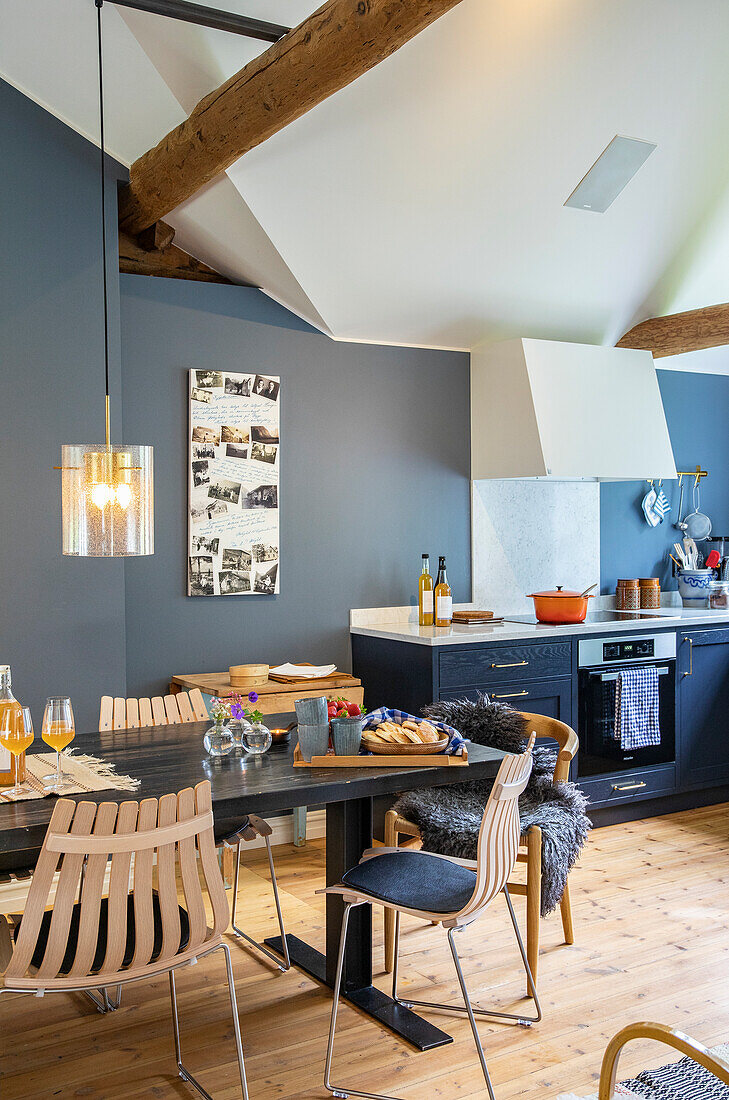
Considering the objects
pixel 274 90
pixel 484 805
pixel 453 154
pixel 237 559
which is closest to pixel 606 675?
pixel 484 805

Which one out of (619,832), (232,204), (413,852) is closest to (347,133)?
(232,204)

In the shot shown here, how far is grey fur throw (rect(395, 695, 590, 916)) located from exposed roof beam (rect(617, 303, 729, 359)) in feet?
8.16

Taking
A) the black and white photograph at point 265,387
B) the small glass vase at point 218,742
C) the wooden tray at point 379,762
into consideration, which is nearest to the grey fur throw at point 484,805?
the wooden tray at point 379,762

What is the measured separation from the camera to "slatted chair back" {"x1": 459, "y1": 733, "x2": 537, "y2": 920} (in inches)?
89.5

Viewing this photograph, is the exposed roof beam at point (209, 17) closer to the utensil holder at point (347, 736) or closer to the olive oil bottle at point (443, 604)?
the utensil holder at point (347, 736)

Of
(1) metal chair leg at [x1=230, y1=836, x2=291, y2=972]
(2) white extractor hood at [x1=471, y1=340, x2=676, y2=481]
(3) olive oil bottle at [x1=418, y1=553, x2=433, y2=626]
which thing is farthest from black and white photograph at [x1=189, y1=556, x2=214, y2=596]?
(2) white extractor hood at [x1=471, y1=340, x2=676, y2=481]

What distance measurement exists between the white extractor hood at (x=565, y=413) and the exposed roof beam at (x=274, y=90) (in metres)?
1.81

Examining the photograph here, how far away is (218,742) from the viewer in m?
2.57

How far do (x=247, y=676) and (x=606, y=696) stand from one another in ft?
5.65

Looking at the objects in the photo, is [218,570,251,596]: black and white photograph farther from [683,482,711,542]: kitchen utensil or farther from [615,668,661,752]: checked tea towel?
[683,482,711,542]: kitchen utensil

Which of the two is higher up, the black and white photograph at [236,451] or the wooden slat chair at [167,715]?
the black and white photograph at [236,451]

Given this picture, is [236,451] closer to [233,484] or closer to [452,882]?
[233,484]

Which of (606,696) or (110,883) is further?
(606,696)

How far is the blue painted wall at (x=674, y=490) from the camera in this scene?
5.43 metres
